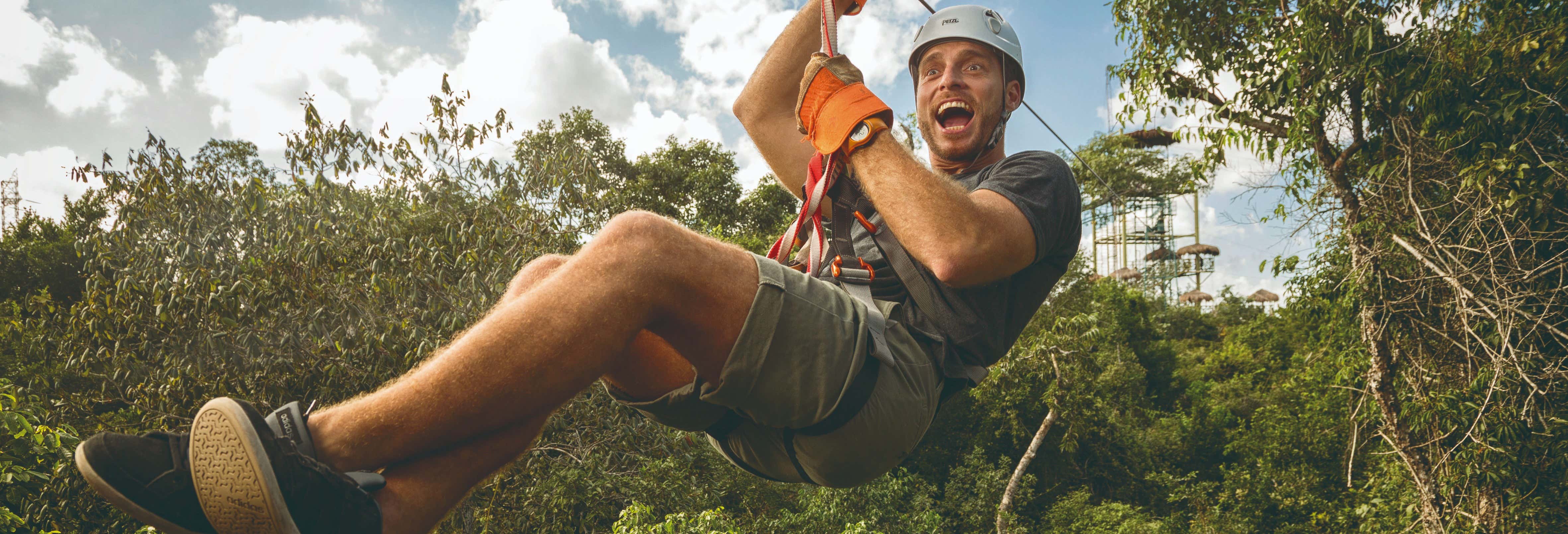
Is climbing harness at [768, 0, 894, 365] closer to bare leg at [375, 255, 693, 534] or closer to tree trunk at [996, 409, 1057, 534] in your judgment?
bare leg at [375, 255, 693, 534]

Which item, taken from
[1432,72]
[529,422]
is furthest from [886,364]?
[1432,72]

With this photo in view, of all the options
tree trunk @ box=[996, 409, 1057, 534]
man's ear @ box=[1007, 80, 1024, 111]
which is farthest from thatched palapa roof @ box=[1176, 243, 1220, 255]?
man's ear @ box=[1007, 80, 1024, 111]

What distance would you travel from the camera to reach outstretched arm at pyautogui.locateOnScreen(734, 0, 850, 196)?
6.97 ft

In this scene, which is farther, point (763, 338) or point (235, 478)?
point (763, 338)

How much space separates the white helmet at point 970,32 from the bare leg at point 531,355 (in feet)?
3.53

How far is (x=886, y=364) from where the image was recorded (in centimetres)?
150

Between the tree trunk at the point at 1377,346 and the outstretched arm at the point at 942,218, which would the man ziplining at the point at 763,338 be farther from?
the tree trunk at the point at 1377,346

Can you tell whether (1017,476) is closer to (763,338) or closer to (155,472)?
(763,338)

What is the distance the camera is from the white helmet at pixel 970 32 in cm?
200

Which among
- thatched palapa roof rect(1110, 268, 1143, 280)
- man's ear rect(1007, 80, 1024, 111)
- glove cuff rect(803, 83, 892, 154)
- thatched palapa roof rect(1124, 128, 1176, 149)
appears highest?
thatched palapa roof rect(1124, 128, 1176, 149)

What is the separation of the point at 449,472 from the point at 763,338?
1.81 ft

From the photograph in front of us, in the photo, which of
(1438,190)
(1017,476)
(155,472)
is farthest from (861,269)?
(1017,476)

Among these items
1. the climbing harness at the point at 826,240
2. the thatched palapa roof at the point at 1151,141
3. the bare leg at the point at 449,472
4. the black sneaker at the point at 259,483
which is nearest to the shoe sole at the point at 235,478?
the black sneaker at the point at 259,483

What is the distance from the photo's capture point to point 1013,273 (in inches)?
62.7
